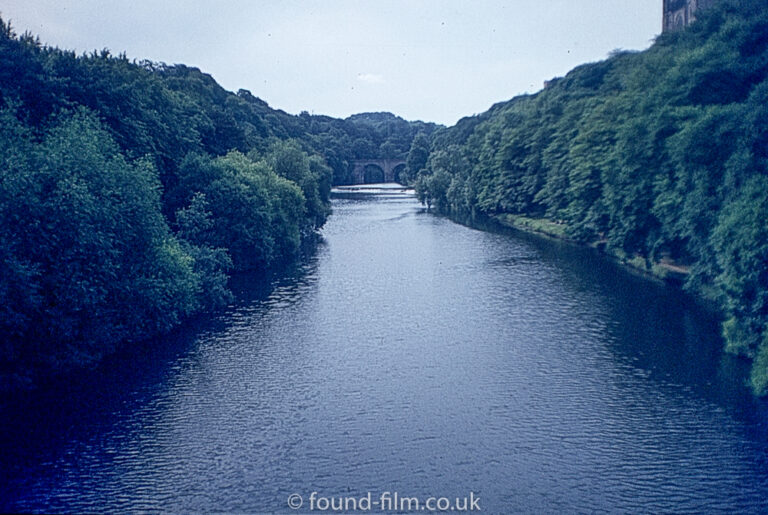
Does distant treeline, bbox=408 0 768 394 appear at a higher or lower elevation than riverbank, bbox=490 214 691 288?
higher

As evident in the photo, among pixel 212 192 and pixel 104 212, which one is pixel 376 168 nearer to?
pixel 212 192

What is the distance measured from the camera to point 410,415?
23.5 m

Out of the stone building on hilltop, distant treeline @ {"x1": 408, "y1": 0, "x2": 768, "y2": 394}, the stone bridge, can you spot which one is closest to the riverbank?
distant treeline @ {"x1": 408, "y1": 0, "x2": 768, "y2": 394}

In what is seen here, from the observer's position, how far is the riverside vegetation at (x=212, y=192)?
25.7m

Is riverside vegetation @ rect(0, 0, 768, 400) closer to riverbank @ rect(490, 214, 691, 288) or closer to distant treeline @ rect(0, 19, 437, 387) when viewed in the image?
distant treeline @ rect(0, 19, 437, 387)

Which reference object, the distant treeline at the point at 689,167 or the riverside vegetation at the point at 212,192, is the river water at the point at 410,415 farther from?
the distant treeline at the point at 689,167

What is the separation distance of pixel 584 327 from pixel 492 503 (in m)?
17.4

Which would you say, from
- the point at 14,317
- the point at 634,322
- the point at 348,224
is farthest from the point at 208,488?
the point at 348,224

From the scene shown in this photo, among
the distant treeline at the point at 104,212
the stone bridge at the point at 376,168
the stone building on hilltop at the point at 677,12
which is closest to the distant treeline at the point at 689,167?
the distant treeline at the point at 104,212

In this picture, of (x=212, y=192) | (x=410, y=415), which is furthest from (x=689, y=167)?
(x=212, y=192)

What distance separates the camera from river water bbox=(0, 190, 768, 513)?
18.5 metres

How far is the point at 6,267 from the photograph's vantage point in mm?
23078

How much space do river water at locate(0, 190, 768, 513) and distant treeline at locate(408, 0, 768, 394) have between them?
3.45m

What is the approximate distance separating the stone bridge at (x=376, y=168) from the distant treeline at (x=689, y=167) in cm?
10681
